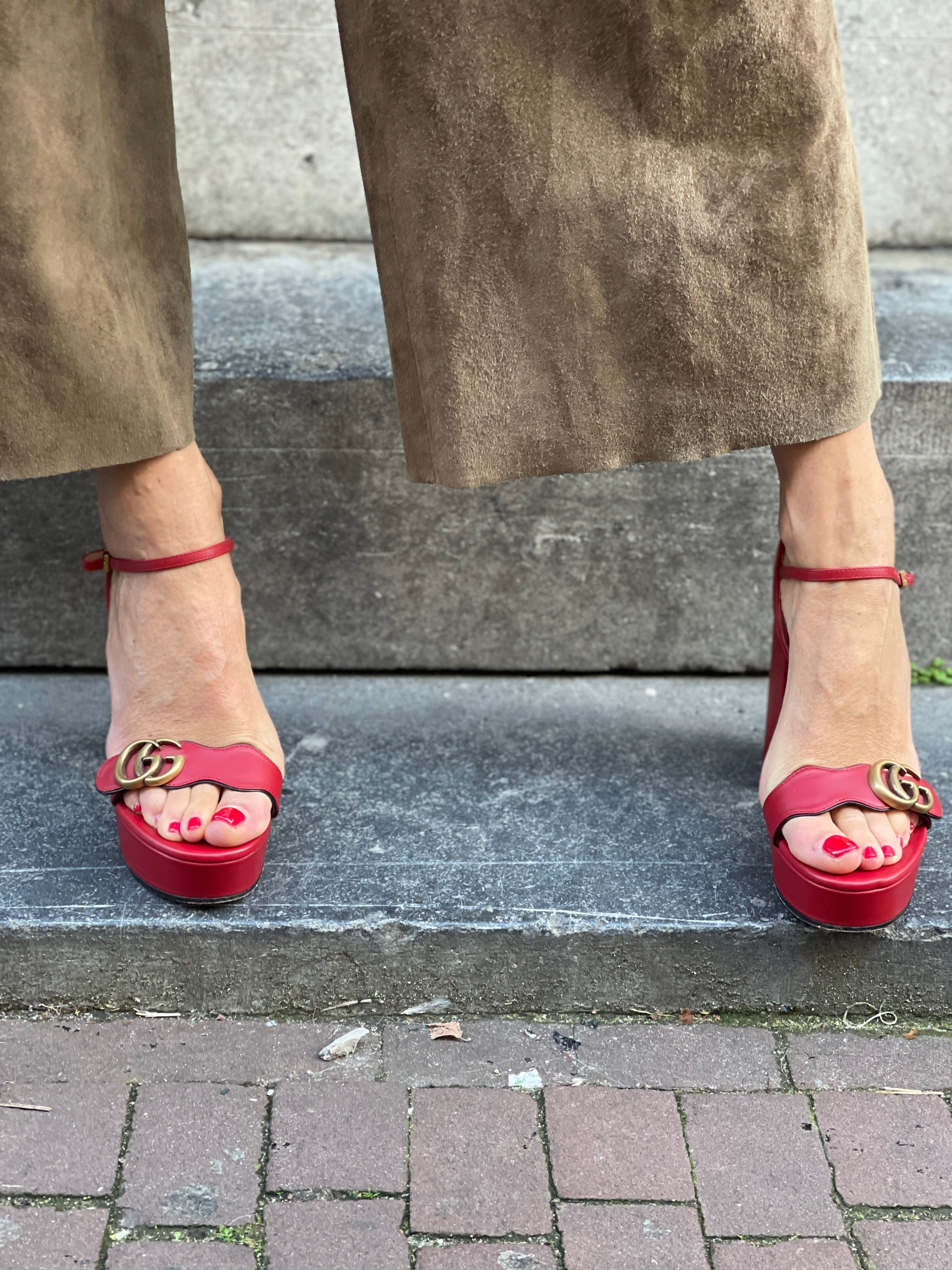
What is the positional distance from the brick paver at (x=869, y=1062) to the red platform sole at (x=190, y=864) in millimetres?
657

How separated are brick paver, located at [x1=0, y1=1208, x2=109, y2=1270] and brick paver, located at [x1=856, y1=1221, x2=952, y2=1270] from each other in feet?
2.33

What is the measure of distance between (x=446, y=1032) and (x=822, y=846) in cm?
48

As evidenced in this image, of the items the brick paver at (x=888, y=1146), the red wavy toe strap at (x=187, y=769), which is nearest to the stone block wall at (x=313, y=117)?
the red wavy toe strap at (x=187, y=769)

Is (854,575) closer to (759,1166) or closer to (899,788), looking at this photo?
(899,788)

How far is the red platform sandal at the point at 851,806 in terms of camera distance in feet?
4.31

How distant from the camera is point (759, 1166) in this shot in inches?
46.5

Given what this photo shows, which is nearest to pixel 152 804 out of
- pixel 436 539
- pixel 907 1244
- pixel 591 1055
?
pixel 591 1055

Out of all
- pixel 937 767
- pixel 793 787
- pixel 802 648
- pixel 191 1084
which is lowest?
pixel 937 767

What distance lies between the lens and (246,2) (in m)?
2.22

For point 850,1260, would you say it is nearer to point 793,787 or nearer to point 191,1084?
point 793,787

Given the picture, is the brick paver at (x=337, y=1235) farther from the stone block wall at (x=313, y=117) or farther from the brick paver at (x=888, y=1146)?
the stone block wall at (x=313, y=117)

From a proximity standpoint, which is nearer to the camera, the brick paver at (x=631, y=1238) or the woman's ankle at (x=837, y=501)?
the brick paver at (x=631, y=1238)

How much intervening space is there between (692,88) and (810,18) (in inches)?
5.3

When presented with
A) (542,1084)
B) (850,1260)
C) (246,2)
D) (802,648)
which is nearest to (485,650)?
(802,648)
